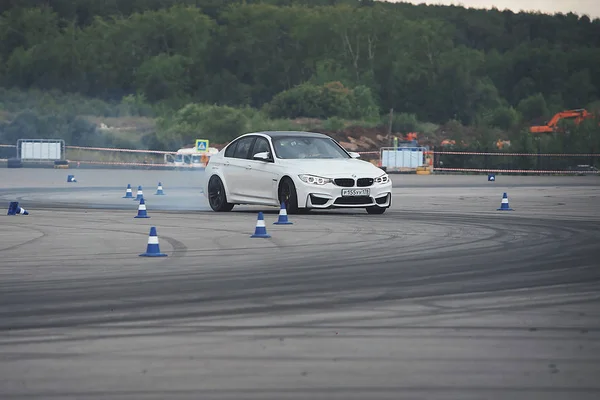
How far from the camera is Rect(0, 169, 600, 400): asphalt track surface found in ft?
23.7

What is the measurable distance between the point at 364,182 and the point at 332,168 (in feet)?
2.09

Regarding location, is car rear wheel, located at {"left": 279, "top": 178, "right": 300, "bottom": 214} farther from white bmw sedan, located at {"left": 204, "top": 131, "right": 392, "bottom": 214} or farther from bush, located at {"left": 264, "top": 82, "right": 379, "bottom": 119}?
bush, located at {"left": 264, "top": 82, "right": 379, "bottom": 119}

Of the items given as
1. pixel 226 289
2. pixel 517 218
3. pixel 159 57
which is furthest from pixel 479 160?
pixel 159 57

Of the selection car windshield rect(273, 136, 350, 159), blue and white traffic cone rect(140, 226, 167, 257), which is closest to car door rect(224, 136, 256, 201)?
car windshield rect(273, 136, 350, 159)

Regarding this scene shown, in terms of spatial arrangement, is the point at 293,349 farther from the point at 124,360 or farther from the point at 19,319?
the point at 19,319

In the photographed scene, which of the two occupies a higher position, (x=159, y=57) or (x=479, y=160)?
(x=159, y=57)

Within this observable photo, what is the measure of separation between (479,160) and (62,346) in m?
58.2

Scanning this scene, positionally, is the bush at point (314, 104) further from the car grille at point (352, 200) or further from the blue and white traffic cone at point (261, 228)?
the blue and white traffic cone at point (261, 228)

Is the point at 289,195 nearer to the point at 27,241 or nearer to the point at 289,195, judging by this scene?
the point at 289,195

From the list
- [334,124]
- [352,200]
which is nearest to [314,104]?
[334,124]

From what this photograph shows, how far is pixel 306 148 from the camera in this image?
2511cm

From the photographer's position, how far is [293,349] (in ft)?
27.4

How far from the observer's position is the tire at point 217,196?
83.4ft

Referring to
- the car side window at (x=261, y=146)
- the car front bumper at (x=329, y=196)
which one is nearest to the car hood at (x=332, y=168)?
the car front bumper at (x=329, y=196)
